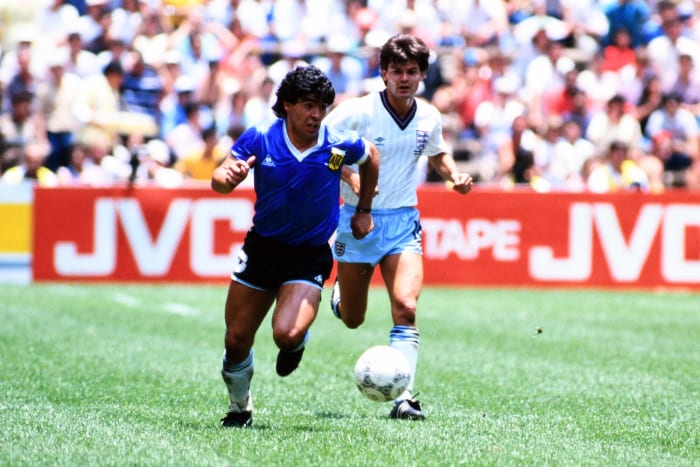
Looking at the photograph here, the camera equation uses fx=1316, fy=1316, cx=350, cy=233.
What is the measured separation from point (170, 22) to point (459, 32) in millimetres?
4991

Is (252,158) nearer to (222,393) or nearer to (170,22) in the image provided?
(222,393)

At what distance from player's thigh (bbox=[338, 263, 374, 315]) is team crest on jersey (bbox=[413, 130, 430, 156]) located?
86cm

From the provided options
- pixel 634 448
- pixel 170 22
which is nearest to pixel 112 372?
pixel 634 448

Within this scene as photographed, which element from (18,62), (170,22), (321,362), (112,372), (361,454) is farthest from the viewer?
(170,22)

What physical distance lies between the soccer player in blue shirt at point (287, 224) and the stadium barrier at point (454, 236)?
10504 mm

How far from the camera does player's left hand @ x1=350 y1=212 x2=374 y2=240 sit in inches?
324

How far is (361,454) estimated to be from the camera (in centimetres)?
673

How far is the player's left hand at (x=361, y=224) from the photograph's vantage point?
8.23 m

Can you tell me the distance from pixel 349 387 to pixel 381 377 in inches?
85.5

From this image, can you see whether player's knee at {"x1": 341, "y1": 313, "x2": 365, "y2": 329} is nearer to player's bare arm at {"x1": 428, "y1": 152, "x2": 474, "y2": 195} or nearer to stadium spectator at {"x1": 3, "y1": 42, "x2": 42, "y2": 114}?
player's bare arm at {"x1": 428, "y1": 152, "x2": 474, "y2": 195}

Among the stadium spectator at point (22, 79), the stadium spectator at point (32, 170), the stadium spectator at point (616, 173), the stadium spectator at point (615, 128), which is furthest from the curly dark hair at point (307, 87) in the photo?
the stadium spectator at point (615, 128)

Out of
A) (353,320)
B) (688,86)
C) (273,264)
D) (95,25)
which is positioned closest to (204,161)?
(95,25)

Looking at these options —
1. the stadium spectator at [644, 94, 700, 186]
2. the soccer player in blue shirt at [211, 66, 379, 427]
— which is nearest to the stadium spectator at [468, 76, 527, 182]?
the stadium spectator at [644, 94, 700, 186]

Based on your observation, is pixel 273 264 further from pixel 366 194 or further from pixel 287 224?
pixel 366 194
